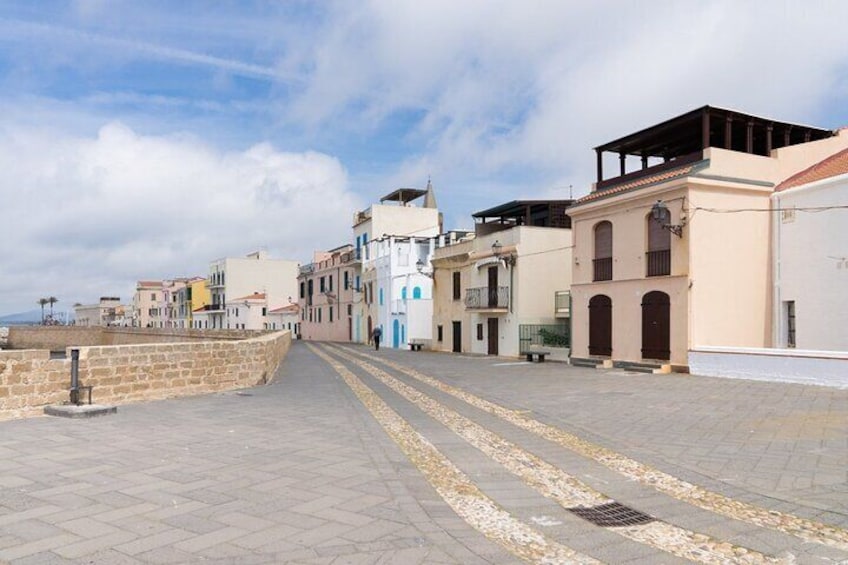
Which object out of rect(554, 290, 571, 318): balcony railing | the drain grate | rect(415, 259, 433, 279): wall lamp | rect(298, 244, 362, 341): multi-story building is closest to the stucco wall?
rect(554, 290, 571, 318): balcony railing

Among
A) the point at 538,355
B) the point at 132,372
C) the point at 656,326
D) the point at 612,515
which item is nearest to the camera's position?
the point at 612,515

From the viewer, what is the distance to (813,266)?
18.2 metres

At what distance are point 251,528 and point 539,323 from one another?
24.5 metres

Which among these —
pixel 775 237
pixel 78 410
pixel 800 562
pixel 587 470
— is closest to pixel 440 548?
pixel 800 562

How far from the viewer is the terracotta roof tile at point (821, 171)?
17875mm

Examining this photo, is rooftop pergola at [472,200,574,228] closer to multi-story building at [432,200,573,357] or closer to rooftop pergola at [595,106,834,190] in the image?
multi-story building at [432,200,573,357]

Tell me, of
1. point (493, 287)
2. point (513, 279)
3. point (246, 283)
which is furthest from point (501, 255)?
point (246, 283)

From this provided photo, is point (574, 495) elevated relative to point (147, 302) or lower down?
lower down

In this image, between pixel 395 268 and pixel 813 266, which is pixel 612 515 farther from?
pixel 395 268

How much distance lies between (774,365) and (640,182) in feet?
25.6

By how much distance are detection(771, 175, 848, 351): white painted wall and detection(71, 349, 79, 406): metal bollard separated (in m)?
18.4

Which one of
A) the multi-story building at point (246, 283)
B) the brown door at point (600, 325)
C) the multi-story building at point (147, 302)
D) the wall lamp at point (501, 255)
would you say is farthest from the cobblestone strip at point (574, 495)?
the multi-story building at point (147, 302)

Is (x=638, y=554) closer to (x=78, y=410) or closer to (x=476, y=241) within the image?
Answer: (x=78, y=410)

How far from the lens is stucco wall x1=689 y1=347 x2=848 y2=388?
1382cm
